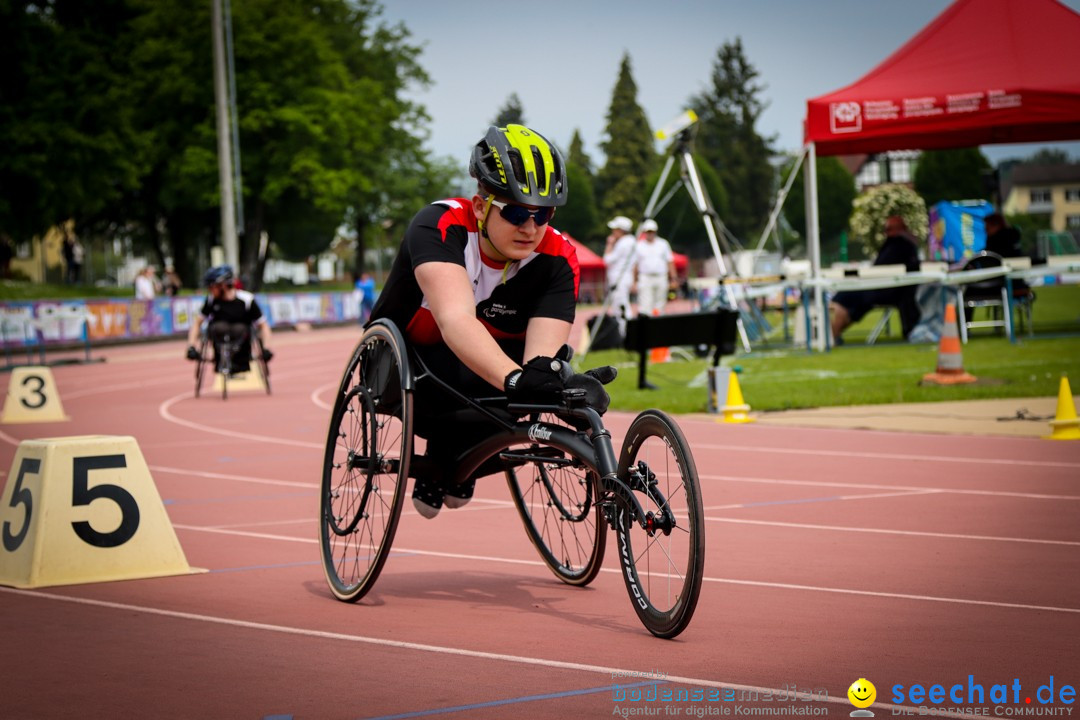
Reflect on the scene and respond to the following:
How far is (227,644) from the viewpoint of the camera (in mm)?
5488

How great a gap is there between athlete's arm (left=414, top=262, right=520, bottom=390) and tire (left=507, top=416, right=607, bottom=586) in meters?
0.44

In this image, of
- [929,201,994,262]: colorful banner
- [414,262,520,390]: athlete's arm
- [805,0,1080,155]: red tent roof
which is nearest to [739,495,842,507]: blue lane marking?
[414,262,520,390]: athlete's arm

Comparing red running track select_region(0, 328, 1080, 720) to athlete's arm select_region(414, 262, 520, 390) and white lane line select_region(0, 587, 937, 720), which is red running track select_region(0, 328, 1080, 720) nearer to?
white lane line select_region(0, 587, 937, 720)

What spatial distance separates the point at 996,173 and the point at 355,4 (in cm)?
5528

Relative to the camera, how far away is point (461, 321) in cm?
561

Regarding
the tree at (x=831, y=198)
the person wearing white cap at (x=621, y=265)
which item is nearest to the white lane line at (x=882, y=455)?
the person wearing white cap at (x=621, y=265)

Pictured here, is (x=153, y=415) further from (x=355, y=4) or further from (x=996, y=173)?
(x=355, y=4)

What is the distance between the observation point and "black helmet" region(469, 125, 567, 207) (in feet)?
18.2

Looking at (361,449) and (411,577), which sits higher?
(361,449)

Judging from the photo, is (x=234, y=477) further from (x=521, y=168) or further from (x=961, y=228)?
(x=961, y=228)

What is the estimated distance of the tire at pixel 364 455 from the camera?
5883 millimetres

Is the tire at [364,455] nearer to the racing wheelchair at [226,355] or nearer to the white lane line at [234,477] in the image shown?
the white lane line at [234,477]

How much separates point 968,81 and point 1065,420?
10093 mm

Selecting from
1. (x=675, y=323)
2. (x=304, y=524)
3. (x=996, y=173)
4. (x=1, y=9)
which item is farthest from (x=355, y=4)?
(x=304, y=524)
